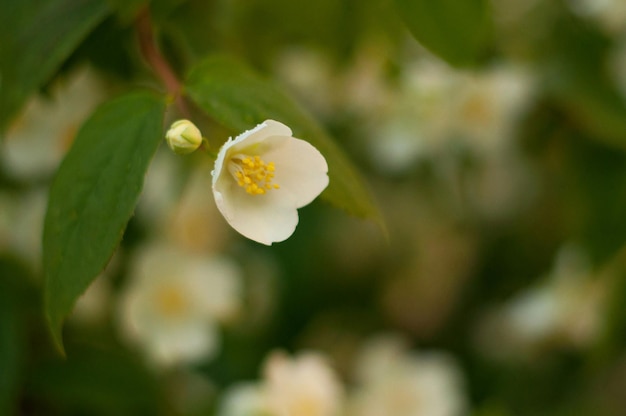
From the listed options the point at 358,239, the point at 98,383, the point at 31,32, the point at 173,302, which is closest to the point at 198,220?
the point at 173,302

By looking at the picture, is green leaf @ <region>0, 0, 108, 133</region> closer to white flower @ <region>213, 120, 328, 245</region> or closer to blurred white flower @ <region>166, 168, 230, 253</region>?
white flower @ <region>213, 120, 328, 245</region>

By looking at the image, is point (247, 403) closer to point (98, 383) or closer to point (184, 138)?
point (98, 383)

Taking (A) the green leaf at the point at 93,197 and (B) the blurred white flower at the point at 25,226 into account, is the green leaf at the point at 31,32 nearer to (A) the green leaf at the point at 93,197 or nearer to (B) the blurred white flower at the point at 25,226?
(A) the green leaf at the point at 93,197

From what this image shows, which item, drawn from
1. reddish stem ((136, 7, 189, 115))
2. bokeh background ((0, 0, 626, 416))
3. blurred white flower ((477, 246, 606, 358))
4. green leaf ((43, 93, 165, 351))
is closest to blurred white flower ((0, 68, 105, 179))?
bokeh background ((0, 0, 626, 416))

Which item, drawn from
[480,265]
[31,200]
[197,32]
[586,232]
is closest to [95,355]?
[31,200]

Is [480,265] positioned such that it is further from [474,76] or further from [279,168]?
[279,168]

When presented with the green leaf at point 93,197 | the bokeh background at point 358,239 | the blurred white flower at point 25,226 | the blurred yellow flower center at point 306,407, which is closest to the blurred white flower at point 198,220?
the bokeh background at point 358,239
